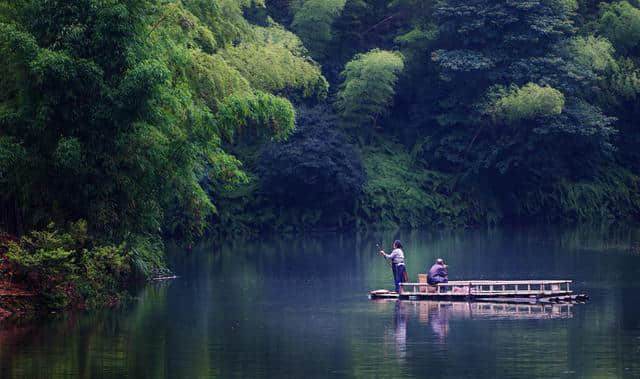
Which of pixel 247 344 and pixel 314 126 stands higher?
pixel 314 126

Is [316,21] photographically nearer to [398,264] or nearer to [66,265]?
[398,264]

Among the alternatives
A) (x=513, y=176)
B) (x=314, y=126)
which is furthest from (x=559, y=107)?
(x=314, y=126)

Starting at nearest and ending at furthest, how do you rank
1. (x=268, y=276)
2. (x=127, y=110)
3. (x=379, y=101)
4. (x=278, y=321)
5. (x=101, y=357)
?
(x=101, y=357) → (x=278, y=321) → (x=127, y=110) → (x=268, y=276) → (x=379, y=101)

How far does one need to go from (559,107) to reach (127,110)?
33.7 m

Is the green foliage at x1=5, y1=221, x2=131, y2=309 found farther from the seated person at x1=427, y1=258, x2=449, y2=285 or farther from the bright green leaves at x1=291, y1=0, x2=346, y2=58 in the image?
the bright green leaves at x1=291, y1=0, x2=346, y2=58

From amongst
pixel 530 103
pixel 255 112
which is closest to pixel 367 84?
pixel 530 103

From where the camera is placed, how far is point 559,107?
192 feet

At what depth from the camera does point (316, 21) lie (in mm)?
63062

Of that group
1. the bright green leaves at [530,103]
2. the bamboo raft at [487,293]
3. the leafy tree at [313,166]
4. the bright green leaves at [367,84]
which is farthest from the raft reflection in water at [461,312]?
the bright green leaves at [367,84]

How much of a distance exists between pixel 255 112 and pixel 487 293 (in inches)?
351

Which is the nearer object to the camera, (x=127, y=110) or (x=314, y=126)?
(x=127, y=110)

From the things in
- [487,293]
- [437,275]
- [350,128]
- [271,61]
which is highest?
[271,61]

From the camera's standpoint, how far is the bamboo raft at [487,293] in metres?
29.1

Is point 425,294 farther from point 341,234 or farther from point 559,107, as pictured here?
point 559,107
